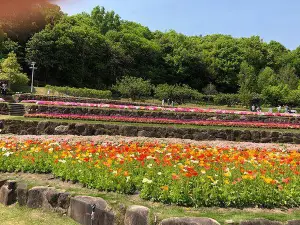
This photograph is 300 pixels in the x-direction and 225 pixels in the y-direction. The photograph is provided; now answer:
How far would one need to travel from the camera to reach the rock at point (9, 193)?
5098mm

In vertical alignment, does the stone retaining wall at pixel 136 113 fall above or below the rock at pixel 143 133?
above

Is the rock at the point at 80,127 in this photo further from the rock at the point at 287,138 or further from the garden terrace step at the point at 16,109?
the garden terrace step at the point at 16,109

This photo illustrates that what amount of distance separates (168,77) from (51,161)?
60291 mm

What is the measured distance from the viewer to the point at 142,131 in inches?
547

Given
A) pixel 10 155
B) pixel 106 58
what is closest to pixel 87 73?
pixel 106 58

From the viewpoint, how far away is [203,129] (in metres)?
14.2

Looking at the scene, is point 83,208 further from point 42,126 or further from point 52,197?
point 42,126

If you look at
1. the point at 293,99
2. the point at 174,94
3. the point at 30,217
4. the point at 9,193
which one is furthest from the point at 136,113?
the point at 293,99

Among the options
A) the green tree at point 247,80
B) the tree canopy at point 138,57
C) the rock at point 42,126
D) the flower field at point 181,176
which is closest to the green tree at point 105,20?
the tree canopy at point 138,57

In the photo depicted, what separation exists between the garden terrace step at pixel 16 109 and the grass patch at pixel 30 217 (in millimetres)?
17098

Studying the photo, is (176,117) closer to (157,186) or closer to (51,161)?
(51,161)

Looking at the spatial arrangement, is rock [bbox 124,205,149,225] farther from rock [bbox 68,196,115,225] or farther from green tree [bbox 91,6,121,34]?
green tree [bbox 91,6,121,34]

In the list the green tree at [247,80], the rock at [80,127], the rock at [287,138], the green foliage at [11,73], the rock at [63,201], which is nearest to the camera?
the rock at [63,201]

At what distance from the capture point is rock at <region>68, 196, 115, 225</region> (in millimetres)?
4090
